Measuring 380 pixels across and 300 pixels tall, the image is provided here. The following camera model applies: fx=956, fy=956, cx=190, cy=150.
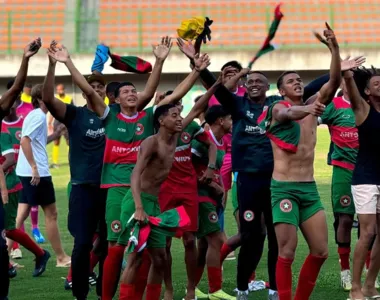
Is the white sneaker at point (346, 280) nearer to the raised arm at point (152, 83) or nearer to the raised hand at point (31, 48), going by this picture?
the raised arm at point (152, 83)

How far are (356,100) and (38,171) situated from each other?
4873 mm

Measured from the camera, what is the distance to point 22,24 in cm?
3194

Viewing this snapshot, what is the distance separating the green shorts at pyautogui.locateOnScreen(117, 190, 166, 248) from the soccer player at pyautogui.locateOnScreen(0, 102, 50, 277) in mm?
2504

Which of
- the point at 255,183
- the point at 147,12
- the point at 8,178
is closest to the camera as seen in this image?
the point at 255,183

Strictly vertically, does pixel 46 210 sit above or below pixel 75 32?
below

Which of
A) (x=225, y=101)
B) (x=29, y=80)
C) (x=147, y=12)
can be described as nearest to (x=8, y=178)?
(x=225, y=101)

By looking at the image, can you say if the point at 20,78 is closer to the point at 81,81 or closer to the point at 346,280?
the point at 81,81

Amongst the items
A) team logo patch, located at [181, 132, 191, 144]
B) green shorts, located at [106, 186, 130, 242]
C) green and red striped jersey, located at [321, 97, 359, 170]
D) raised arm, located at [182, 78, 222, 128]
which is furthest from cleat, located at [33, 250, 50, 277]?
green and red striped jersey, located at [321, 97, 359, 170]

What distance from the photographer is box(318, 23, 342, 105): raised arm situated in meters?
8.09

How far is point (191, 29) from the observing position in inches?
382

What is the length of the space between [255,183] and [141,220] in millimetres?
1741

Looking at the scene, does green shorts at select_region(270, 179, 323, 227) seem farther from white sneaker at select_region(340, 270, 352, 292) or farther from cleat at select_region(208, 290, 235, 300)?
white sneaker at select_region(340, 270, 352, 292)

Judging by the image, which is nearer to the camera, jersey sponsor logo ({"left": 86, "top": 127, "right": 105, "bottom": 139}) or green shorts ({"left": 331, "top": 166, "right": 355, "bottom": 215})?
jersey sponsor logo ({"left": 86, "top": 127, "right": 105, "bottom": 139})

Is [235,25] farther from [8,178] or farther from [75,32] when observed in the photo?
[8,178]
